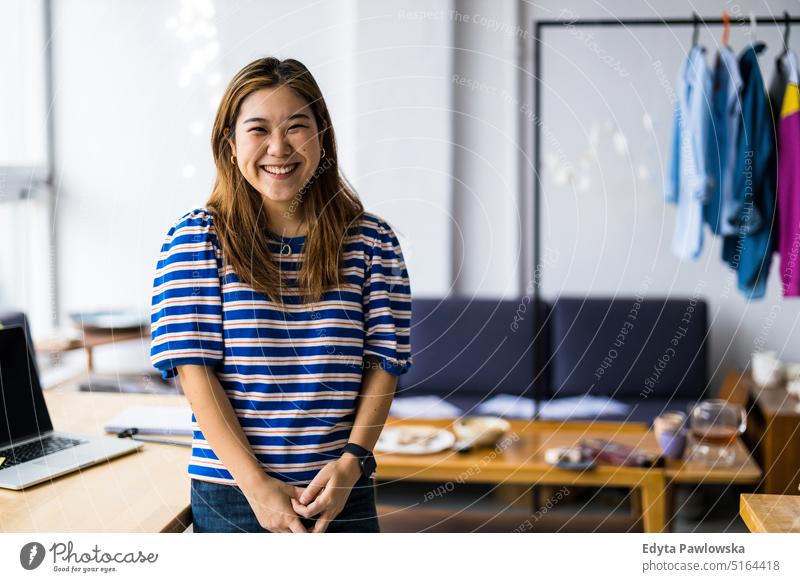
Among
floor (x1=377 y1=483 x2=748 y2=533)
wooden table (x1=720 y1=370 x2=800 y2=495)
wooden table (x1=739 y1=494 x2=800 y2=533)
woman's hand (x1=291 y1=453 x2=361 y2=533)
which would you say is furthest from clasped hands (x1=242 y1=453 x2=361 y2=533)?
wooden table (x1=720 y1=370 x2=800 y2=495)

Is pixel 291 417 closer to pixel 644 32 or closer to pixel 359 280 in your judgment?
pixel 359 280

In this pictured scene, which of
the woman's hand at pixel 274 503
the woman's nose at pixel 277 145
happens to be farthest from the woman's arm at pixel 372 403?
the woman's nose at pixel 277 145

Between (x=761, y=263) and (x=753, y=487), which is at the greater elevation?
(x=761, y=263)

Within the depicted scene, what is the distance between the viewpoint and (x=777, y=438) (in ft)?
9.30

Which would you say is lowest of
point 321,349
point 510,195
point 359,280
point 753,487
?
point 753,487

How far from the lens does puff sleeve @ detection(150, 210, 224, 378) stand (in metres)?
1.28

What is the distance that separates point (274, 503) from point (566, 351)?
2.26m

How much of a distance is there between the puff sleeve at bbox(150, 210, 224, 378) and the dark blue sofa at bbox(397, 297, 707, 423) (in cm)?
198

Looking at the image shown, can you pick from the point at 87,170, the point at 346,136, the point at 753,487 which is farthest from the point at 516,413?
the point at 87,170

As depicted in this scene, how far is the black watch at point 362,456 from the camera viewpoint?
1.34 metres

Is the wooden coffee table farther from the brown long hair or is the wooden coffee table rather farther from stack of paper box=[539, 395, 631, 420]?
the brown long hair

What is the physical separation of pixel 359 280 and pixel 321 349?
125mm

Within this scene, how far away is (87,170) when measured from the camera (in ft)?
10.8

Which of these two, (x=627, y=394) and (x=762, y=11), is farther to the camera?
(x=627, y=394)
